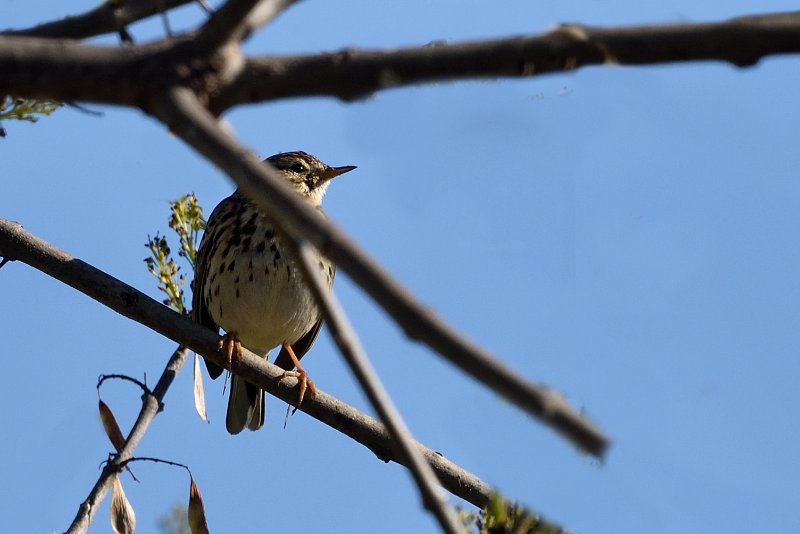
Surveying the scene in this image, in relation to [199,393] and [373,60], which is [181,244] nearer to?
[199,393]

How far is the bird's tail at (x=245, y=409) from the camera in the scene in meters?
7.41

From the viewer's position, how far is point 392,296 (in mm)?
1492

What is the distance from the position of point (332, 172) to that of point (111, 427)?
3.22 meters

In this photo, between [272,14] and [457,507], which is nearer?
[272,14]

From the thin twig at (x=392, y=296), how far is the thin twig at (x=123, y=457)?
10.6ft

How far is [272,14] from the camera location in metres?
1.93

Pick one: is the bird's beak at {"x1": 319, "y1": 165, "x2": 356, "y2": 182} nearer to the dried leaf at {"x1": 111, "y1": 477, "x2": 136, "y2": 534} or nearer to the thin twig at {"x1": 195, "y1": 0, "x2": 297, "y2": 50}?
the dried leaf at {"x1": 111, "y1": 477, "x2": 136, "y2": 534}

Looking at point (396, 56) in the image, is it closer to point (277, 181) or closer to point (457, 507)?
point (277, 181)

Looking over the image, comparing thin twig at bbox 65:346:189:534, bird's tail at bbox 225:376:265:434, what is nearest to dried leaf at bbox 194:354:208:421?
thin twig at bbox 65:346:189:534

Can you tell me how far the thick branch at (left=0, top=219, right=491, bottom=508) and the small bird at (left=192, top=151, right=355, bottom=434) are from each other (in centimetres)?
219

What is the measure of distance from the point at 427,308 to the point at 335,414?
334 cm

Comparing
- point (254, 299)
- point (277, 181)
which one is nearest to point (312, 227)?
point (277, 181)

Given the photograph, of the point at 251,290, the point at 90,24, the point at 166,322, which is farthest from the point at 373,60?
the point at 251,290

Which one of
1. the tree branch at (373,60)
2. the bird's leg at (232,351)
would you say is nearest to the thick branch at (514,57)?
the tree branch at (373,60)
